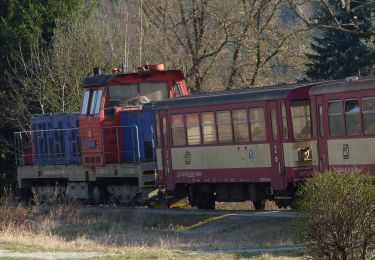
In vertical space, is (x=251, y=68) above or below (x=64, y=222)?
above

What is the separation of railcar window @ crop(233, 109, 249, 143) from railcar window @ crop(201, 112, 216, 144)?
2.83 feet

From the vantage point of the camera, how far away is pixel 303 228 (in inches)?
566

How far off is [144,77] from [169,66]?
14.5 m

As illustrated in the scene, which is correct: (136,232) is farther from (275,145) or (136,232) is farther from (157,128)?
(275,145)

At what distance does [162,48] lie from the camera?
43312mm

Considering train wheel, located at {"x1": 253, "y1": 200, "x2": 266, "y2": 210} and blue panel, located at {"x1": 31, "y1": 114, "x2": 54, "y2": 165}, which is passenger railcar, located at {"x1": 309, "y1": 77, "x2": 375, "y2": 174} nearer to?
train wheel, located at {"x1": 253, "y1": 200, "x2": 266, "y2": 210}

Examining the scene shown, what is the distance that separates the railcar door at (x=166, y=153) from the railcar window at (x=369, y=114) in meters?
7.35

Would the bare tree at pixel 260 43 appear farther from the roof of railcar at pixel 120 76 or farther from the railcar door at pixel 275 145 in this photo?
the railcar door at pixel 275 145

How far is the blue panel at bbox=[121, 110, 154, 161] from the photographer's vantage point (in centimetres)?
2816

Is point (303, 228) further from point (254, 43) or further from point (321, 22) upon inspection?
point (254, 43)

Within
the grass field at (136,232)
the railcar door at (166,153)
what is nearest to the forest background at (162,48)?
the grass field at (136,232)

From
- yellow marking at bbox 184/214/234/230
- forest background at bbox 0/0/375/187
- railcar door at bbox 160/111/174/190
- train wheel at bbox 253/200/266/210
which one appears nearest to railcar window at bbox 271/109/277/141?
yellow marking at bbox 184/214/234/230

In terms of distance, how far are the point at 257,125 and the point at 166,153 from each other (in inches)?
161

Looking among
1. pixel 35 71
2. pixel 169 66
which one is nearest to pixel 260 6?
pixel 169 66
